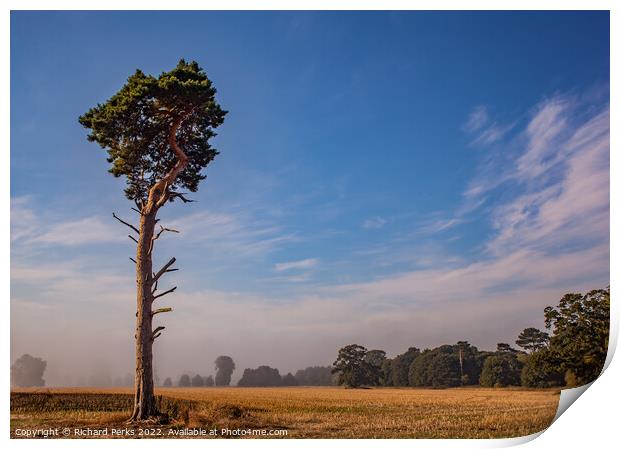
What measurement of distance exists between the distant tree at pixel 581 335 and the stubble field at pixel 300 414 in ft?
2.10

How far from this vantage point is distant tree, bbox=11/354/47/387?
35.0ft

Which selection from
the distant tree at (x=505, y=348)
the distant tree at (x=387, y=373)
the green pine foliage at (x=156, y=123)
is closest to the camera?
the green pine foliage at (x=156, y=123)

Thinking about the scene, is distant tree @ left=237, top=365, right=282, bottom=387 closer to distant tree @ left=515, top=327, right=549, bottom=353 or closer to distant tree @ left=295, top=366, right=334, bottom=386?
distant tree @ left=295, top=366, right=334, bottom=386

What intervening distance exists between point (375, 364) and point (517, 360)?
9.07ft

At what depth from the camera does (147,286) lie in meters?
10.3

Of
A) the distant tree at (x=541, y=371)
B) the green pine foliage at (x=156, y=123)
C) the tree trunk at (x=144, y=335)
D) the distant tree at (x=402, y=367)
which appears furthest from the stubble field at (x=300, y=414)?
the green pine foliage at (x=156, y=123)

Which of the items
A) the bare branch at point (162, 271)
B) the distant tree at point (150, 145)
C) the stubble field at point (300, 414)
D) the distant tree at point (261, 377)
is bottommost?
the stubble field at point (300, 414)

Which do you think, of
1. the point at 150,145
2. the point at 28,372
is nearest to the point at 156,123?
the point at 150,145

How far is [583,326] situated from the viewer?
10.7 metres

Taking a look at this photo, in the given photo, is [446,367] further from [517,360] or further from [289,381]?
[289,381]

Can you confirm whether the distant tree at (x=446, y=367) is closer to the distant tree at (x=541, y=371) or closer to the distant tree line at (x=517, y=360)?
the distant tree line at (x=517, y=360)

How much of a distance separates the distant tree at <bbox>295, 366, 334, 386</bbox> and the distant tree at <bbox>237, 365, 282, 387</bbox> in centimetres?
48

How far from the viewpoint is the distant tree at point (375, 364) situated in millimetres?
12016
